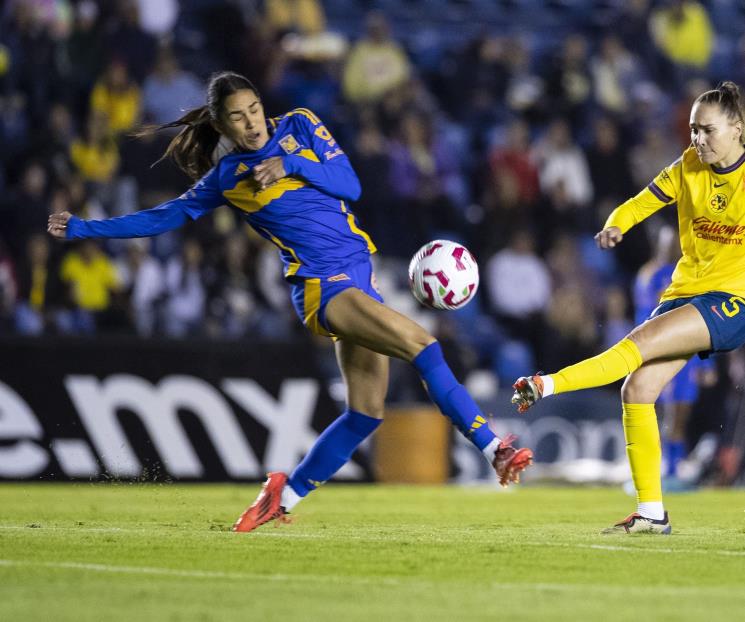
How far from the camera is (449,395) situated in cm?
684

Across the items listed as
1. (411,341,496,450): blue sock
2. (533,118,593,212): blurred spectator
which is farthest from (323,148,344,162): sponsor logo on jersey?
(533,118,593,212): blurred spectator

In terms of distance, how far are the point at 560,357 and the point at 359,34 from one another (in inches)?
217

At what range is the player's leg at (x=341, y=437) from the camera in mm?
7242

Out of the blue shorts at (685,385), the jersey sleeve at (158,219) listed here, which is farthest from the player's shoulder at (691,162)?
the blue shorts at (685,385)

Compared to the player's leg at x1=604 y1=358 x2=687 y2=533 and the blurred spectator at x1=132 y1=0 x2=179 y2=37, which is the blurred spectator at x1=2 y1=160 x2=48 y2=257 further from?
the player's leg at x1=604 y1=358 x2=687 y2=533

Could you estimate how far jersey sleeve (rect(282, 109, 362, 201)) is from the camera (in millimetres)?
6984

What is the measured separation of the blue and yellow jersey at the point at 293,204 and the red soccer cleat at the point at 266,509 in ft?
3.63

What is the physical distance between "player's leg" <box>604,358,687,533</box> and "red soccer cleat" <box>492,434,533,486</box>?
2.85 feet

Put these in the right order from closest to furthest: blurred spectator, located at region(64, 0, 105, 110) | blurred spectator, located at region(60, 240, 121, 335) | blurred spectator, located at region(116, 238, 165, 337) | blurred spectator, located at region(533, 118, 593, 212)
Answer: blurred spectator, located at region(60, 240, 121, 335)
blurred spectator, located at region(116, 238, 165, 337)
blurred spectator, located at region(64, 0, 105, 110)
blurred spectator, located at region(533, 118, 593, 212)

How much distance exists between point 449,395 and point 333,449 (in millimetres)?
822

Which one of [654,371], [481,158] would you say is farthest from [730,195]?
[481,158]

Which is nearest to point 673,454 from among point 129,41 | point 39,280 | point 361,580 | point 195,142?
point 39,280

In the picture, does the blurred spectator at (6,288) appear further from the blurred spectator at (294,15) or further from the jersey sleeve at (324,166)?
the jersey sleeve at (324,166)

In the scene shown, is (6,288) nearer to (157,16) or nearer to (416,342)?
(157,16)
